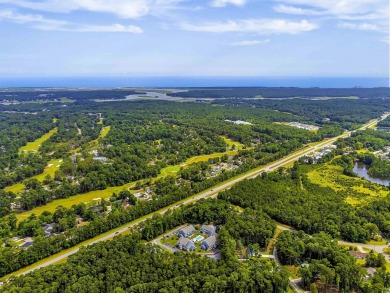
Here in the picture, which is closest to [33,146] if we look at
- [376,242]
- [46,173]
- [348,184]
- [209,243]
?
[46,173]

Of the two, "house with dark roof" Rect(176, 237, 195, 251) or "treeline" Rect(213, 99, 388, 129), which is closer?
"house with dark roof" Rect(176, 237, 195, 251)

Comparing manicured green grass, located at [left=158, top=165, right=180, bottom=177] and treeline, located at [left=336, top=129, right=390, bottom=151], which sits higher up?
treeline, located at [left=336, top=129, right=390, bottom=151]

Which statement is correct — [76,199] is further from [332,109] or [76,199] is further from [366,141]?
[332,109]

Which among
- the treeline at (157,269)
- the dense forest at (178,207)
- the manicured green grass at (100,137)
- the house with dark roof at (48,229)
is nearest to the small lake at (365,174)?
the dense forest at (178,207)

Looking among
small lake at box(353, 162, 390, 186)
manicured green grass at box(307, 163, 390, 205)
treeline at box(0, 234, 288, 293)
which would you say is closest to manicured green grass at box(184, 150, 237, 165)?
manicured green grass at box(307, 163, 390, 205)

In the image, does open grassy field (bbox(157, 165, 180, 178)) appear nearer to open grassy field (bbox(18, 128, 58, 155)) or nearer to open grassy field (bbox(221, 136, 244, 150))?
→ open grassy field (bbox(221, 136, 244, 150))
